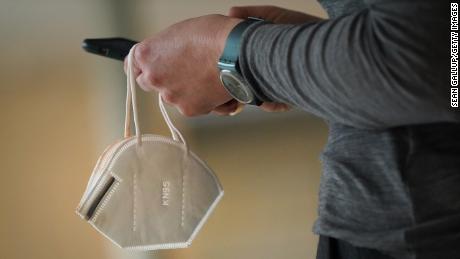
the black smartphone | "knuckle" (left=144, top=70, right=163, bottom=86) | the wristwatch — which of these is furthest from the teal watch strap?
the black smartphone

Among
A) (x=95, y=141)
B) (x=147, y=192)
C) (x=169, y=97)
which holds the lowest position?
(x=95, y=141)

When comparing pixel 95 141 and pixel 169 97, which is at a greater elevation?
pixel 169 97

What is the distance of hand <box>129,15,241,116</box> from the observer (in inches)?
22.9

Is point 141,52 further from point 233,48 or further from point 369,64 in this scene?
point 369,64

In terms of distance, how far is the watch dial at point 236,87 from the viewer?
55 cm

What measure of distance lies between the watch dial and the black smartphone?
228mm

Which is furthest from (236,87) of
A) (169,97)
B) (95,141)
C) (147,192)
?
(95,141)

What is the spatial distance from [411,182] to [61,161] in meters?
1.03

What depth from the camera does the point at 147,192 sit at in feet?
2.35

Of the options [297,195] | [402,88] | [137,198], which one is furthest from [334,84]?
[297,195]

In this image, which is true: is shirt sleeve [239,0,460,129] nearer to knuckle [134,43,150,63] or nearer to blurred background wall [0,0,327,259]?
knuckle [134,43,150,63]

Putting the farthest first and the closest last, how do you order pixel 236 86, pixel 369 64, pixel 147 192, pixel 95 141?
1. pixel 95 141
2. pixel 147 192
3. pixel 236 86
4. pixel 369 64

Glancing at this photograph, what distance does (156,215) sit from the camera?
2.39ft

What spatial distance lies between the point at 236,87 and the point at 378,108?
0.16 m
